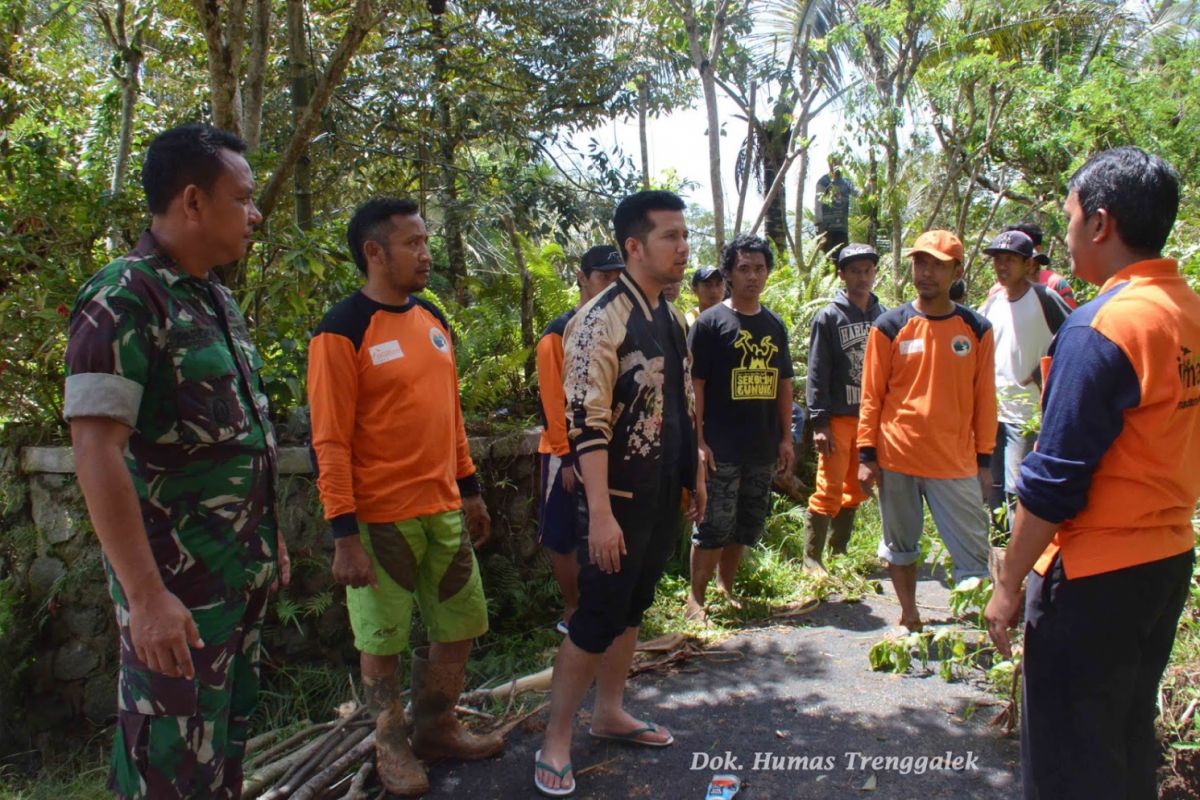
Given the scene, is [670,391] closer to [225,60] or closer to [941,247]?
[941,247]

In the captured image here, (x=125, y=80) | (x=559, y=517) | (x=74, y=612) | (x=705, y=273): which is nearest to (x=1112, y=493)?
(x=559, y=517)

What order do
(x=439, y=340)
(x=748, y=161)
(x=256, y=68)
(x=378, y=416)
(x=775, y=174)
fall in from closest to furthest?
(x=378, y=416) < (x=439, y=340) < (x=256, y=68) < (x=748, y=161) < (x=775, y=174)

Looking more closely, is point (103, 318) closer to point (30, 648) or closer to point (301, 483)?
point (301, 483)

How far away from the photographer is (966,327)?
429cm

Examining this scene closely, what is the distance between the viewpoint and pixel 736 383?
192 inches

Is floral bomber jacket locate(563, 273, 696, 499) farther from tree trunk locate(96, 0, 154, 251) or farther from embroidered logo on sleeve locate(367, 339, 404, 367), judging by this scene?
tree trunk locate(96, 0, 154, 251)

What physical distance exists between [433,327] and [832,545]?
11.4 feet

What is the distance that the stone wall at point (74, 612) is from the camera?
4.66 m

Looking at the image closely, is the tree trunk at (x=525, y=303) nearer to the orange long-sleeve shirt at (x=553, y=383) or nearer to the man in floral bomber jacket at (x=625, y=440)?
the orange long-sleeve shirt at (x=553, y=383)

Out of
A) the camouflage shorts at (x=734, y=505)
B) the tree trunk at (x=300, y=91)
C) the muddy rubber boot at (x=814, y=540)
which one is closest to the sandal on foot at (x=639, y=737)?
the camouflage shorts at (x=734, y=505)

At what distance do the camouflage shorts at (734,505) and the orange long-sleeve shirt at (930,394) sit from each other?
2.38ft

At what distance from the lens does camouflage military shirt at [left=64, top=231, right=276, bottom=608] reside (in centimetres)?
200

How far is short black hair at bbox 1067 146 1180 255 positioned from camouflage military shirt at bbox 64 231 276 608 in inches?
91.5

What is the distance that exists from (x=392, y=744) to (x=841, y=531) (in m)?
3.48
